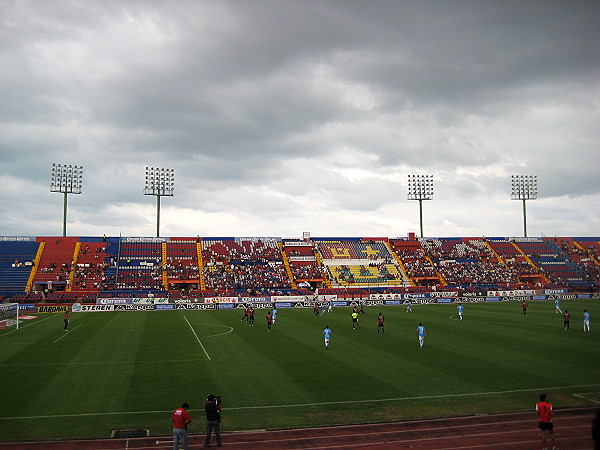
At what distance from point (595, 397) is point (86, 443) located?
17.3 meters

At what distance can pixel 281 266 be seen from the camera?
81.6 m

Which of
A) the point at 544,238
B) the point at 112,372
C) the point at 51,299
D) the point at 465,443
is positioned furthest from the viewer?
the point at 544,238

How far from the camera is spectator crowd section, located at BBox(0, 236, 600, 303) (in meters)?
70.4

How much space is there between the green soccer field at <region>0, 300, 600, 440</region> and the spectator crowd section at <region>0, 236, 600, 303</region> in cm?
3361

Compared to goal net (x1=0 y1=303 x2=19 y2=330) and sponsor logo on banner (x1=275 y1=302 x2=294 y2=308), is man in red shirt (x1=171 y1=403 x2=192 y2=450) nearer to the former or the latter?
goal net (x1=0 y1=303 x2=19 y2=330)

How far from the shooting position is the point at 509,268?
277 feet

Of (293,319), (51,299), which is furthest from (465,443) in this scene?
(51,299)

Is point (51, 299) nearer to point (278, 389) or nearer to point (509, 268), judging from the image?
point (278, 389)

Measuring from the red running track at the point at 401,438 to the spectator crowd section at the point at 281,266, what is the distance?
50555 mm

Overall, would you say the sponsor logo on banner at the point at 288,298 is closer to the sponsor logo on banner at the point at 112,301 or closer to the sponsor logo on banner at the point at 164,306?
the sponsor logo on banner at the point at 164,306

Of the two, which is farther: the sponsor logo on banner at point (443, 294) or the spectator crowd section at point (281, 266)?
the spectator crowd section at point (281, 266)

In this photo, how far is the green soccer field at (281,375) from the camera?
53.2 ft

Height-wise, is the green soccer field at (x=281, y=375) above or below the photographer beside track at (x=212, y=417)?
below

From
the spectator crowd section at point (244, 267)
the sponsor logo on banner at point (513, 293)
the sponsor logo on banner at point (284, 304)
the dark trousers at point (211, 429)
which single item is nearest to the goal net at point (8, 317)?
the spectator crowd section at point (244, 267)
